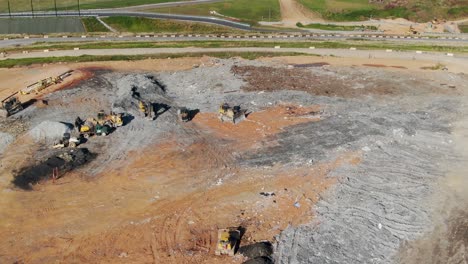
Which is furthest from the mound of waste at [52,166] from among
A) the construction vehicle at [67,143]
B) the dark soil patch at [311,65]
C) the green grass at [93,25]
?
the green grass at [93,25]

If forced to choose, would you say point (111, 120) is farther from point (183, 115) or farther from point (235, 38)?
point (235, 38)

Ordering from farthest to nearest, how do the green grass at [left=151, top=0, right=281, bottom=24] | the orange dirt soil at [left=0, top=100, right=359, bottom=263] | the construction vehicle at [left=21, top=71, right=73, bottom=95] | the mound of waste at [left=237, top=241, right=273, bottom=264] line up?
the green grass at [left=151, top=0, right=281, bottom=24] < the construction vehicle at [left=21, top=71, right=73, bottom=95] < the orange dirt soil at [left=0, top=100, right=359, bottom=263] < the mound of waste at [left=237, top=241, right=273, bottom=264]

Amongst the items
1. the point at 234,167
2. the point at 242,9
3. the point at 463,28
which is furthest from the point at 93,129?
the point at 463,28

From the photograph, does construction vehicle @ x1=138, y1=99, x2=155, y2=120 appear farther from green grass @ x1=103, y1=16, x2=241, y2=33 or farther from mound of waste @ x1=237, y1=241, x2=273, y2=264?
green grass @ x1=103, y1=16, x2=241, y2=33

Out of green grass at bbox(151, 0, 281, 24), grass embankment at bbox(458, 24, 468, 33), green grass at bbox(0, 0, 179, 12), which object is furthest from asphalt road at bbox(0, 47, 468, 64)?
green grass at bbox(0, 0, 179, 12)

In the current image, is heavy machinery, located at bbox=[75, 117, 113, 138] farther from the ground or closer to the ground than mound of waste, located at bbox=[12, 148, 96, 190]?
farther from the ground

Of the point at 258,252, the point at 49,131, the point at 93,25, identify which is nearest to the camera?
the point at 258,252
